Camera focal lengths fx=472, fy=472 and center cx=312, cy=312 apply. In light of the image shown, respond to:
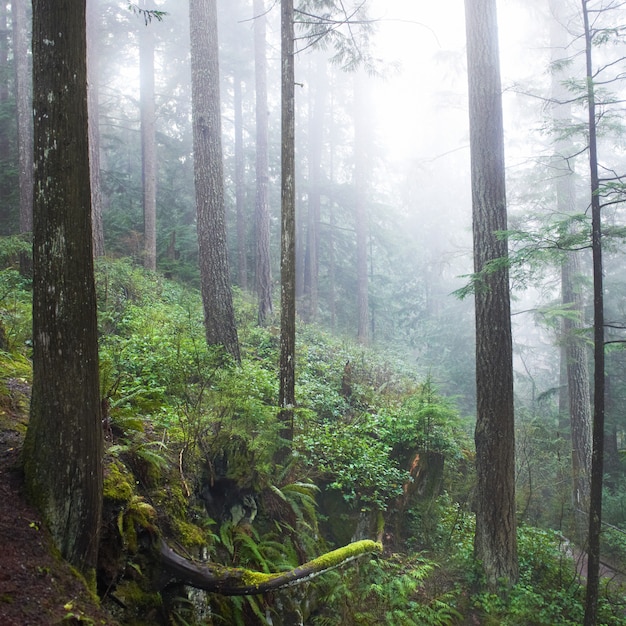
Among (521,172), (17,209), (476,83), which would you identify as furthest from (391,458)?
(17,209)

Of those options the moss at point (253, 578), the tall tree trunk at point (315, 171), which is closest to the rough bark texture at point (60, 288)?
the moss at point (253, 578)

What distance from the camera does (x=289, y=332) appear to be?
7168 mm

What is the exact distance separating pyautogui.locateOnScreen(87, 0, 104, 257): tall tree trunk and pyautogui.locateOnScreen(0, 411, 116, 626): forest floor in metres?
10.7

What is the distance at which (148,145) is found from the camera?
1841 cm

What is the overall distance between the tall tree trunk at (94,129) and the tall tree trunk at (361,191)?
496 inches

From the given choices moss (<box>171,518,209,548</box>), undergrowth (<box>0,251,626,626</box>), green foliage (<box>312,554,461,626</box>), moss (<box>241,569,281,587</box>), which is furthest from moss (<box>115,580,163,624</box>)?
green foliage (<box>312,554,461,626</box>)

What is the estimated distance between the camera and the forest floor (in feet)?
8.31

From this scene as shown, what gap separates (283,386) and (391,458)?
285cm

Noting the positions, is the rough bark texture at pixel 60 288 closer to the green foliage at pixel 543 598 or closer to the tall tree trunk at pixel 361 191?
the green foliage at pixel 543 598

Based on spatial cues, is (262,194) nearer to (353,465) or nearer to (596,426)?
(353,465)

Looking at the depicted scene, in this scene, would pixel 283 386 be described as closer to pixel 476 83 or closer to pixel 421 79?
pixel 476 83

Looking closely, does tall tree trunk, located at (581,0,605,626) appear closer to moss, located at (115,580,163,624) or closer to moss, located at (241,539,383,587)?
moss, located at (241,539,383,587)

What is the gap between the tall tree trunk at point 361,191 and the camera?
24297 mm

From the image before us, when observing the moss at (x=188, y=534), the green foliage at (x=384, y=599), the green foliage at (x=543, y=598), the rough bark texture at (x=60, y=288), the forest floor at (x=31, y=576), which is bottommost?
the green foliage at (x=543, y=598)
